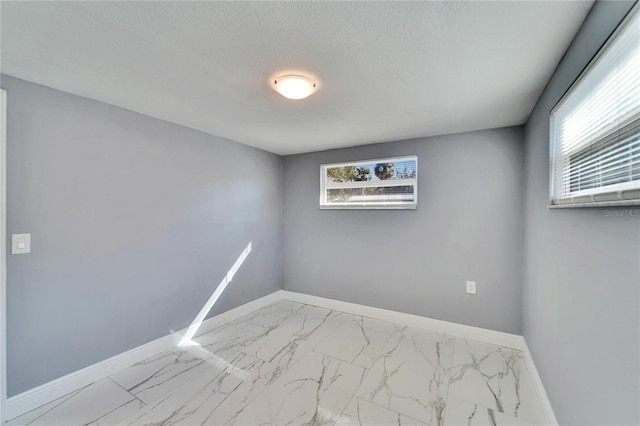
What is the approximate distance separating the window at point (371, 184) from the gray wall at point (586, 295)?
50.9 inches

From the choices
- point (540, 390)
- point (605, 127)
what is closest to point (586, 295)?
point (605, 127)

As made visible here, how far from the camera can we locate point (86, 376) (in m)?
2.03

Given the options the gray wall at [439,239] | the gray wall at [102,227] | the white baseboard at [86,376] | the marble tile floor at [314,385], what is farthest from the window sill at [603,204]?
the white baseboard at [86,376]

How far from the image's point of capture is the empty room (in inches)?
46.3

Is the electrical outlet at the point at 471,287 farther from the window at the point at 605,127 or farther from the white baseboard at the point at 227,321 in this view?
the window at the point at 605,127

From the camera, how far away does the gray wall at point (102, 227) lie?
69.9 inches

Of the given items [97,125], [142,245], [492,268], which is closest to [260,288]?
[142,245]

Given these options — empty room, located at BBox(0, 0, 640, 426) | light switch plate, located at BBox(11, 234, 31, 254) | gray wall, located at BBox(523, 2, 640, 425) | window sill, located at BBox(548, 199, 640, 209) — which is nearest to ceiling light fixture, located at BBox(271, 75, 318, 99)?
empty room, located at BBox(0, 0, 640, 426)

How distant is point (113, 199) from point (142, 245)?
1.54 feet

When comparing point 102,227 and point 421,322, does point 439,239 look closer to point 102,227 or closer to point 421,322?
point 421,322

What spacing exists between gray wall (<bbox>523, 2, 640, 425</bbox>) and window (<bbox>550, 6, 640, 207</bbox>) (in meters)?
0.08

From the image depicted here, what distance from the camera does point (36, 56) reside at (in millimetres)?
1513

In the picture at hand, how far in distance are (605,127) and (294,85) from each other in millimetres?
1595

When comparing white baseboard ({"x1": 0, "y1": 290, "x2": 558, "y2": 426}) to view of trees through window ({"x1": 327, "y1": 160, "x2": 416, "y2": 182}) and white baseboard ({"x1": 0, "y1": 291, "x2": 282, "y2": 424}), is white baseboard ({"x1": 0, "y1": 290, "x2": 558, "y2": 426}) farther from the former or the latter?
view of trees through window ({"x1": 327, "y1": 160, "x2": 416, "y2": 182})
